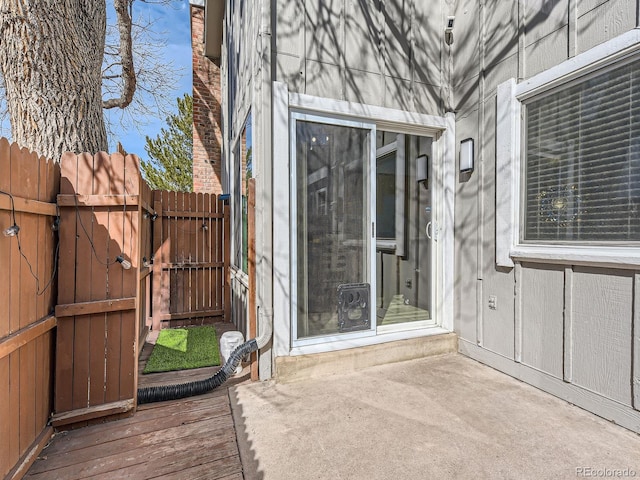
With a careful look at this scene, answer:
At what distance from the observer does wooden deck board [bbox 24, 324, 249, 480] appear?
173cm

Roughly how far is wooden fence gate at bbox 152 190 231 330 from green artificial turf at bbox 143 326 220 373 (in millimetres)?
319

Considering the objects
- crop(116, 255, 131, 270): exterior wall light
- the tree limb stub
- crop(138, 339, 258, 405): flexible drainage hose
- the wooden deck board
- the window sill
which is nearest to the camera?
the wooden deck board

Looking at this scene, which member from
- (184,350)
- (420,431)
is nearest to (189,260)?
(184,350)

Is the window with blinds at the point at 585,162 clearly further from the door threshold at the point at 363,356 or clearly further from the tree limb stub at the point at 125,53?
the tree limb stub at the point at 125,53

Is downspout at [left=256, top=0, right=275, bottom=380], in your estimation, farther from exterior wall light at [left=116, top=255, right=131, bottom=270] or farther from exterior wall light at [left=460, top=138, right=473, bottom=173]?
exterior wall light at [left=460, top=138, right=473, bottom=173]

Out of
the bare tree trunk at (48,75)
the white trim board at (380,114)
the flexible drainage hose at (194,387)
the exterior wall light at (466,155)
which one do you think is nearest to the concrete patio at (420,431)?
the flexible drainage hose at (194,387)

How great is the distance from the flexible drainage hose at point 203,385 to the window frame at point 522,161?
7.37ft

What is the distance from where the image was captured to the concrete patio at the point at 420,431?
5.72ft

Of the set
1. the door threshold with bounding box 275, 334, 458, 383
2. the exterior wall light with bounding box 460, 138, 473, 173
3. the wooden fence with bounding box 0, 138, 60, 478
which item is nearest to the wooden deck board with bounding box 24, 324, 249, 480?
the wooden fence with bounding box 0, 138, 60, 478

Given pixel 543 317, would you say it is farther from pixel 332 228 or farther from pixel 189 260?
pixel 189 260

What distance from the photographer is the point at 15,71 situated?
2906 millimetres

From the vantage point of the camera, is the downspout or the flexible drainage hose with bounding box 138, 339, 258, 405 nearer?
the flexible drainage hose with bounding box 138, 339, 258, 405

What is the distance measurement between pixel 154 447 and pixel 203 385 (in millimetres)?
642

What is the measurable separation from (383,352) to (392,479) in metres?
1.45
